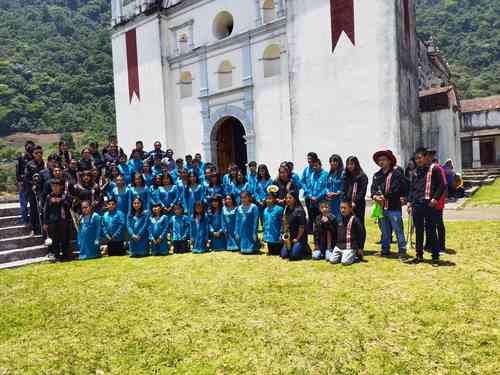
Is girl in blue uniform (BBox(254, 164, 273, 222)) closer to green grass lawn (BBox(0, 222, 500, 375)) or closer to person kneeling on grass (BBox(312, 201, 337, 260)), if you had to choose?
person kneeling on grass (BBox(312, 201, 337, 260))

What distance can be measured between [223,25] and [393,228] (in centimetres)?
1134

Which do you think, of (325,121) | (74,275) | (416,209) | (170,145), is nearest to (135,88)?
(170,145)

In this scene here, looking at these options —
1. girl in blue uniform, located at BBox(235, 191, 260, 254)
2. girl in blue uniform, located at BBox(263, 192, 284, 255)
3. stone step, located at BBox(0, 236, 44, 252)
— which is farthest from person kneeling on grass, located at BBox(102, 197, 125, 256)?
girl in blue uniform, located at BBox(263, 192, 284, 255)

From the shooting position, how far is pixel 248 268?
21.1 ft

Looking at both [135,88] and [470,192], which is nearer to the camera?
[470,192]

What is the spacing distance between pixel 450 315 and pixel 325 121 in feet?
29.2

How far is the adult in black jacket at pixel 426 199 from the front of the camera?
5.78m

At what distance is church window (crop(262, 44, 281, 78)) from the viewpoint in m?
13.8

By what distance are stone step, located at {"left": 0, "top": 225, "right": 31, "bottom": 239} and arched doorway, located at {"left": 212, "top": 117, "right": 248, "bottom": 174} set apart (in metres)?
7.68

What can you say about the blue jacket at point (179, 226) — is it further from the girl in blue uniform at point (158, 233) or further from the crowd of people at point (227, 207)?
the girl in blue uniform at point (158, 233)

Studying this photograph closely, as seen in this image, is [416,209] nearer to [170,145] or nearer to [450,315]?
[450,315]

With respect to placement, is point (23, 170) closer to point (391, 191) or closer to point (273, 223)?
point (273, 223)

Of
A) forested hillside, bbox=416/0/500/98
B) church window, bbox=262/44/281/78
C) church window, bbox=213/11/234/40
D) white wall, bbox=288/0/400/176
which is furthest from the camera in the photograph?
forested hillside, bbox=416/0/500/98

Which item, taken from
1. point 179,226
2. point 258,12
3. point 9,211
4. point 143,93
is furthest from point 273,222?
point 143,93
